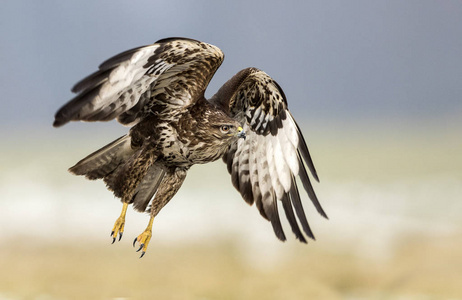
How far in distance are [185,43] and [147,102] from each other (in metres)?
0.57

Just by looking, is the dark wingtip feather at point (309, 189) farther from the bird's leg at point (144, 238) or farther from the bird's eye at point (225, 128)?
the bird's leg at point (144, 238)

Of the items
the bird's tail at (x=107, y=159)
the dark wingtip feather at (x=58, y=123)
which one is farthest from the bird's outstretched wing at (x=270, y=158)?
the dark wingtip feather at (x=58, y=123)

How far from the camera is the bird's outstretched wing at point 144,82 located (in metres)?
3.49

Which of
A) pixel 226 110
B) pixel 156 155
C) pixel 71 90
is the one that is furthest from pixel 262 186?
pixel 71 90

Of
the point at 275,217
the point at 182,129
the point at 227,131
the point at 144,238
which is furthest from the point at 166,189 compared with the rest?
the point at 275,217

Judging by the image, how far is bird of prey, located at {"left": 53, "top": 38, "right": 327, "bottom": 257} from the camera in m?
3.61

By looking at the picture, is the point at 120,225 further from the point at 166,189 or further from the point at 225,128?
the point at 225,128

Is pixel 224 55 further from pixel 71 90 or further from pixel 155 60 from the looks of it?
pixel 71 90

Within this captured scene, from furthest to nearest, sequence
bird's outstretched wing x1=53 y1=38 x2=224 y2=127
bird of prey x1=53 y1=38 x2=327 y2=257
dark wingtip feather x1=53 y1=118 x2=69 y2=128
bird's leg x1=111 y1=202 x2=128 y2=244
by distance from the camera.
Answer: bird's leg x1=111 y1=202 x2=128 y2=244, bird of prey x1=53 y1=38 x2=327 y2=257, bird's outstretched wing x1=53 y1=38 x2=224 y2=127, dark wingtip feather x1=53 y1=118 x2=69 y2=128

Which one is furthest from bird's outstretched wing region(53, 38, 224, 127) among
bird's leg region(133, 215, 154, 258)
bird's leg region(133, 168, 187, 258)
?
bird's leg region(133, 215, 154, 258)

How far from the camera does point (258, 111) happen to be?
4699 millimetres

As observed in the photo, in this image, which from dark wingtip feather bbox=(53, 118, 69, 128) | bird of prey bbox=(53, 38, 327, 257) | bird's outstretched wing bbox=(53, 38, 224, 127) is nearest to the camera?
dark wingtip feather bbox=(53, 118, 69, 128)

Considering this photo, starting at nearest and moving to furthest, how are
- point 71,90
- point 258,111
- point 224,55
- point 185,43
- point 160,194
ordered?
point 71,90
point 185,43
point 224,55
point 160,194
point 258,111

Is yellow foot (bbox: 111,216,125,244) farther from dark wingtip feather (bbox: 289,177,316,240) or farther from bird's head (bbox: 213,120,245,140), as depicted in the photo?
dark wingtip feather (bbox: 289,177,316,240)
